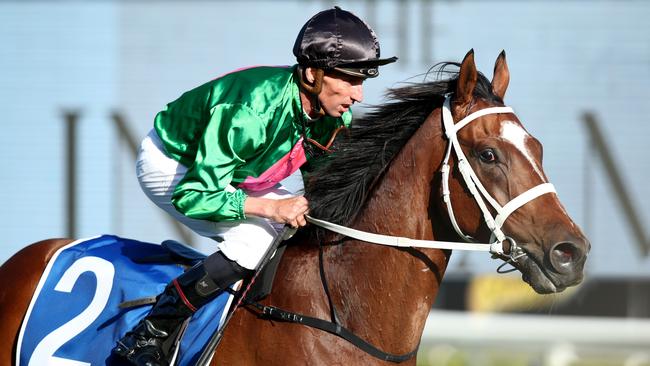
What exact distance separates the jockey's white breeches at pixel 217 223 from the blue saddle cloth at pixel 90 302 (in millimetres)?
147

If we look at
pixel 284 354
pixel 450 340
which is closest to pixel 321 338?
pixel 284 354

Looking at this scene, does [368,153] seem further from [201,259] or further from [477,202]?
[201,259]

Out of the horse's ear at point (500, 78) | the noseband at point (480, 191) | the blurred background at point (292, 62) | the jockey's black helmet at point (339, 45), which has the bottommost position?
the blurred background at point (292, 62)

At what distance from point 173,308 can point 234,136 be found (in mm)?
541

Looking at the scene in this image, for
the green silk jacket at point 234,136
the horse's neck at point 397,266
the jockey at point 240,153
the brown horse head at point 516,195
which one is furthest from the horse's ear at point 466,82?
the green silk jacket at point 234,136

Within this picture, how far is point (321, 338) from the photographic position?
269cm

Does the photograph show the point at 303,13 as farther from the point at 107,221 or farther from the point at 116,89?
the point at 107,221

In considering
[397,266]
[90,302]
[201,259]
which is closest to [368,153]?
[397,266]

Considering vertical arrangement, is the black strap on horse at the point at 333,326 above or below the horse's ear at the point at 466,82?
below

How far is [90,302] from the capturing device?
3.02 m

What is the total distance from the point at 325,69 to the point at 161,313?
2.89ft

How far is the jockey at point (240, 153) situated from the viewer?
2719 mm

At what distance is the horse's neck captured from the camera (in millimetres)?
2742

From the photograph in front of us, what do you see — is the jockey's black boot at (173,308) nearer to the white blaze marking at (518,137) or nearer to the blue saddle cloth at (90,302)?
the blue saddle cloth at (90,302)
